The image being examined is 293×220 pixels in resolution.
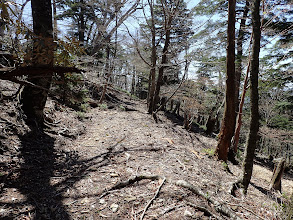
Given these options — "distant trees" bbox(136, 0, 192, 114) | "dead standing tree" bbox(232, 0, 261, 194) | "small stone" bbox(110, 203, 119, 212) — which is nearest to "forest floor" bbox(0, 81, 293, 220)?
"small stone" bbox(110, 203, 119, 212)

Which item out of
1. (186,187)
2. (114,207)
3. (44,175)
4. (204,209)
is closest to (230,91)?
(186,187)

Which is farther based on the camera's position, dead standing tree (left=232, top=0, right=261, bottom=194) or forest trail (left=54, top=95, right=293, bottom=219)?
dead standing tree (left=232, top=0, right=261, bottom=194)

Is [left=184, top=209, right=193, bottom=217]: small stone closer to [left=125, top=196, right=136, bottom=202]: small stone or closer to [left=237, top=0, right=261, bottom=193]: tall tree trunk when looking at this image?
[left=125, top=196, right=136, bottom=202]: small stone

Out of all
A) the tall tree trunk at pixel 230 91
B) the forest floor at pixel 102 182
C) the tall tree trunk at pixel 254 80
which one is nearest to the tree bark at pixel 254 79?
the tall tree trunk at pixel 254 80

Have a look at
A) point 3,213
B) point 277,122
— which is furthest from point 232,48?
point 277,122

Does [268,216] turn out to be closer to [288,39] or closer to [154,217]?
[154,217]

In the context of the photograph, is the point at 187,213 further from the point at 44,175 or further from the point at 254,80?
the point at 254,80

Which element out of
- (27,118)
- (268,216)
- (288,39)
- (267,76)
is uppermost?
(288,39)

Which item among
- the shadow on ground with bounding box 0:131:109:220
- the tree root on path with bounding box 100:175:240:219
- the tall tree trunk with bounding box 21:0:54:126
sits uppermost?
the tall tree trunk with bounding box 21:0:54:126

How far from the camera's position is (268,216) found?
2.66m

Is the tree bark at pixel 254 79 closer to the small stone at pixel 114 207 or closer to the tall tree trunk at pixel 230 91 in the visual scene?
the tall tree trunk at pixel 230 91

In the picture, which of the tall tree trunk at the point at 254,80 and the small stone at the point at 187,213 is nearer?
the small stone at the point at 187,213

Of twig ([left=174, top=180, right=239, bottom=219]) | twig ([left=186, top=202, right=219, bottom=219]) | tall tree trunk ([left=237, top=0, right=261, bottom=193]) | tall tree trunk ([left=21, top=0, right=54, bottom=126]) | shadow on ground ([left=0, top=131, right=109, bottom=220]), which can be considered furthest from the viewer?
tall tree trunk ([left=21, top=0, right=54, bottom=126])

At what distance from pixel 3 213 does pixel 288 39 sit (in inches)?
474
